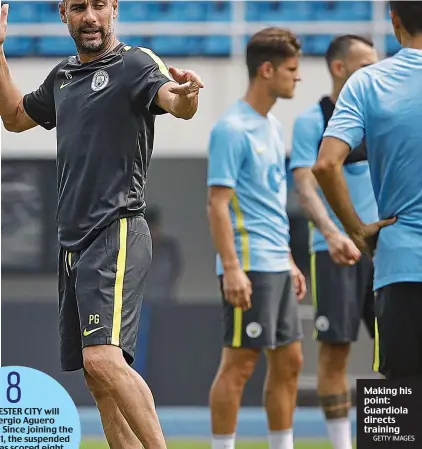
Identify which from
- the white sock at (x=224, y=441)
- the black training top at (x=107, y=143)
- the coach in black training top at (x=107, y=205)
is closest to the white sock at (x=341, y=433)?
the white sock at (x=224, y=441)

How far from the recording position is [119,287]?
14.0 feet

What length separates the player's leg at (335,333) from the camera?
6098 mm

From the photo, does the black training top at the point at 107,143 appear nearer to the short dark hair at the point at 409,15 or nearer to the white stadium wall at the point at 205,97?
the short dark hair at the point at 409,15

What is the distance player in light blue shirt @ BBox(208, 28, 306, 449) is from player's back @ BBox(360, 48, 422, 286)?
1599mm

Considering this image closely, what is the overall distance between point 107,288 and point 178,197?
7124mm

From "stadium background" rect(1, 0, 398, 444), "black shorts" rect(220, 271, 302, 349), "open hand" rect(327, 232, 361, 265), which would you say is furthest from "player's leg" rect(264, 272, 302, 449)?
"stadium background" rect(1, 0, 398, 444)

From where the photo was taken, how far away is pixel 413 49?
4.14 metres

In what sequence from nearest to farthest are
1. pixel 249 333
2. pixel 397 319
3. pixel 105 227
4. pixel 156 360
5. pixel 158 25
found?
pixel 397 319 → pixel 105 227 → pixel 249 333 → pixel 156 360 → pixel 158 25

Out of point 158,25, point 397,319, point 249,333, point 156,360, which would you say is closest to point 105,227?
point 397,319

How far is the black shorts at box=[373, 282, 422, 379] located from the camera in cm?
402

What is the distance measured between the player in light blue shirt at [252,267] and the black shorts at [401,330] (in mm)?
1599

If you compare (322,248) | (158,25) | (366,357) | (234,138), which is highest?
(158,25)

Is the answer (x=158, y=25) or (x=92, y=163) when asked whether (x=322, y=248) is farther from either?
(x=158, y=25)

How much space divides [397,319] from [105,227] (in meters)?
1.03
